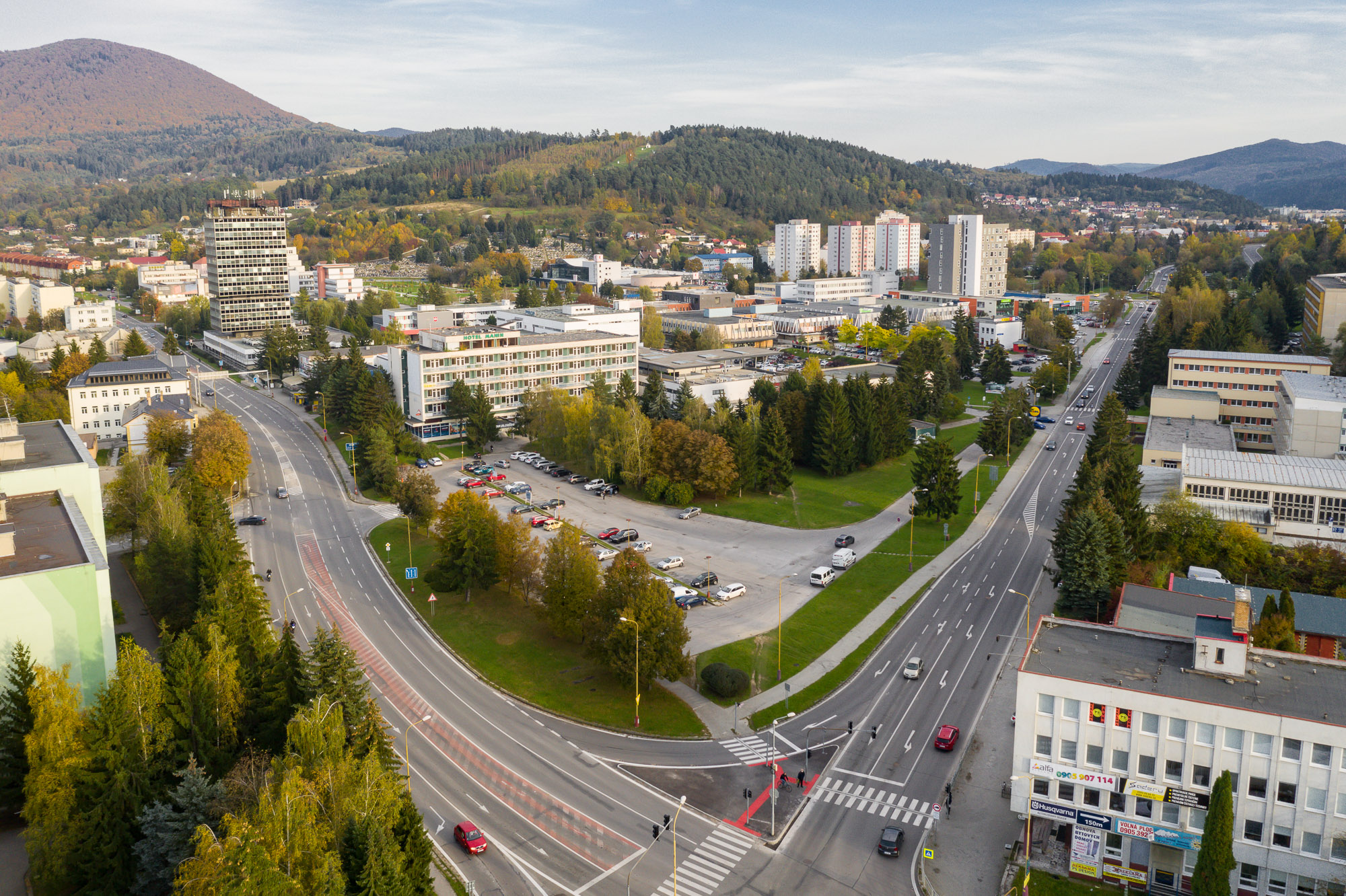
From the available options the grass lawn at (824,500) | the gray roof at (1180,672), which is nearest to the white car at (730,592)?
the grass lawn at (824,500)

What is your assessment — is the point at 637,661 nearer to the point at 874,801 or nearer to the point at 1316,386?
the point at 874,801

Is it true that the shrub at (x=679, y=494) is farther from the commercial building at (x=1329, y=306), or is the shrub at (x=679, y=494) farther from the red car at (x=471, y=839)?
the commercial building at (x=1329, y=306)

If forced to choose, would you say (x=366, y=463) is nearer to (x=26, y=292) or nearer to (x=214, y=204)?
(x=214, y=204)

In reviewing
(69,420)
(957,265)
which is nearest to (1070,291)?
(957,265)

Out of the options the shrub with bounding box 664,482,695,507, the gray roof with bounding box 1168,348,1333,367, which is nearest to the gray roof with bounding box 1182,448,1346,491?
the gray roof with bounding box 1168,348,1333,367

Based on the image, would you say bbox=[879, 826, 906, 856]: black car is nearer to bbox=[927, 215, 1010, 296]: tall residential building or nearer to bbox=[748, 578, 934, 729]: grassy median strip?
bbox=[748, 578, 934, 729]: grassy median strip

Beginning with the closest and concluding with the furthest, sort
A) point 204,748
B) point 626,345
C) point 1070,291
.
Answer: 1. point 204,748
2. point 626,345
3. point 1070,291
